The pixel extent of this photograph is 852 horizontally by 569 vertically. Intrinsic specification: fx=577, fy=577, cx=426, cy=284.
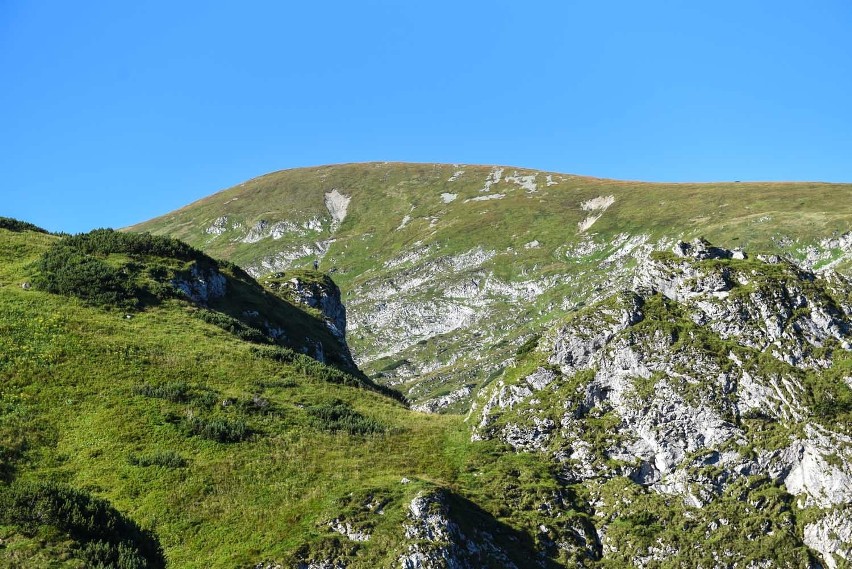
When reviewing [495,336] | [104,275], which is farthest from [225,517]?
[495,336]

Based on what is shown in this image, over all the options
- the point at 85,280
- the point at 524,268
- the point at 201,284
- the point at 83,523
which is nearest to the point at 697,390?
the point at 83,523

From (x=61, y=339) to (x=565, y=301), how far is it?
119404mm

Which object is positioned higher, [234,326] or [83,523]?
[234,326]

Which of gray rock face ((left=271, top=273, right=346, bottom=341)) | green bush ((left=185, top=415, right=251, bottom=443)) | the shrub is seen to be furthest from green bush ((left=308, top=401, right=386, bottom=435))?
gray rock face ((left=271, top=273, right=346, bottom=341))

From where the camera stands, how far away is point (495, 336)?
144750 millimetres

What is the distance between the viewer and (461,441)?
145ft

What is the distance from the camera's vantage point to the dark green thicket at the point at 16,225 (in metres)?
69.9

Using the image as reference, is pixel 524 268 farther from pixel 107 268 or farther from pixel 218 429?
pixel 218 429

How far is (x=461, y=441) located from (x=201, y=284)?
34.7 metres

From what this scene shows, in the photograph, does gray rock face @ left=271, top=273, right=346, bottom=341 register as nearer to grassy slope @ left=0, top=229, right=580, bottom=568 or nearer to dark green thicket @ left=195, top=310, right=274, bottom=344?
dark green thicket @ left=195, top=310, right=274, bottom=344

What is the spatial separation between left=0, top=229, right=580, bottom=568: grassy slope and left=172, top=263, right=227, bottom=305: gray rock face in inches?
293

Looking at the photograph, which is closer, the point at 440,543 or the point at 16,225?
the point at 440,543

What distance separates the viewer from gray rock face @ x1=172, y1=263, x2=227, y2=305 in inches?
2372

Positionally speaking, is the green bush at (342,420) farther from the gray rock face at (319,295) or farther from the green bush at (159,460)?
the gray rock face at (319,295)
